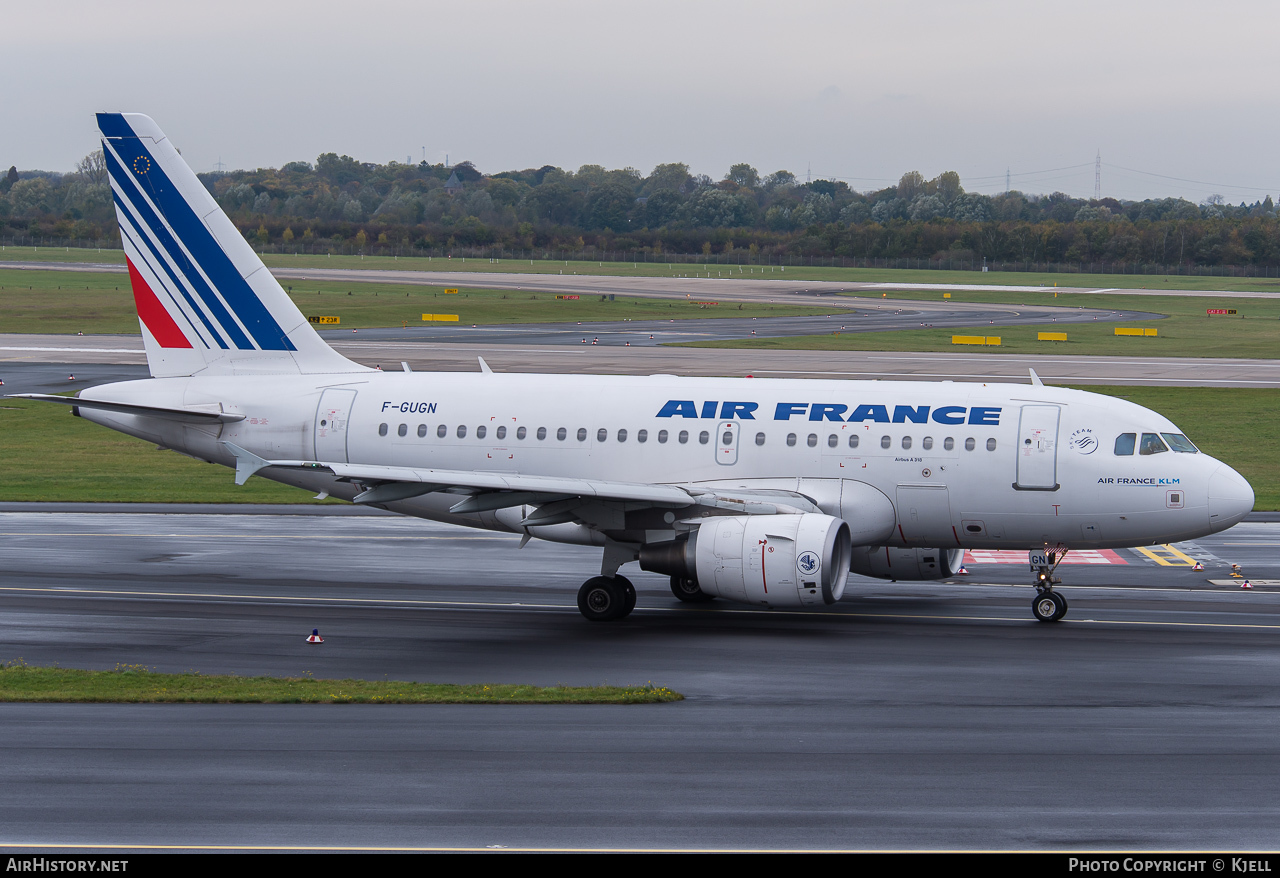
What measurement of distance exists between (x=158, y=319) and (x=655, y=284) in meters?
140

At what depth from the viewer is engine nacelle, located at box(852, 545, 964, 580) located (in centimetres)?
2831

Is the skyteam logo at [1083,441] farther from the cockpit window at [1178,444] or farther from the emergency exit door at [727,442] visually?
the emergency exit door at [727,442]

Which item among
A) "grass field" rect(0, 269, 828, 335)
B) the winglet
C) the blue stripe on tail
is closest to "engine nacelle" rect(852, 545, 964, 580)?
the winglet

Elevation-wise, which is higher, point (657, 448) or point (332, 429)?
point (332, 429)

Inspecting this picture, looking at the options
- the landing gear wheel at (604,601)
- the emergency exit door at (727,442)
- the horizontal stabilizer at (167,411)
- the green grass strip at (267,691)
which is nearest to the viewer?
the green grass strip at (267,691)

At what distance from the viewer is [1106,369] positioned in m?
76.8

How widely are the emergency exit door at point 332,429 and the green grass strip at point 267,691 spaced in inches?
334

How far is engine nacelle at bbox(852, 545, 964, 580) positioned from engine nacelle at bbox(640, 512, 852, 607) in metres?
2.96

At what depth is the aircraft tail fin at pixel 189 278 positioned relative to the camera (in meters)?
30.7

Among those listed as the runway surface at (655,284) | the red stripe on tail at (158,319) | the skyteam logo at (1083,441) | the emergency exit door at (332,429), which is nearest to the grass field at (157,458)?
the red stripe on tail at (158,319)

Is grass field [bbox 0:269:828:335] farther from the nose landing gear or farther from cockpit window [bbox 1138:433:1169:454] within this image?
cockpit window [bbox 1138:433:1169:454]

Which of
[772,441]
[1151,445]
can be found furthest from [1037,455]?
[772,441]

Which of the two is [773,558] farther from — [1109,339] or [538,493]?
[1109,339]

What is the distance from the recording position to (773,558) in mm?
24484
